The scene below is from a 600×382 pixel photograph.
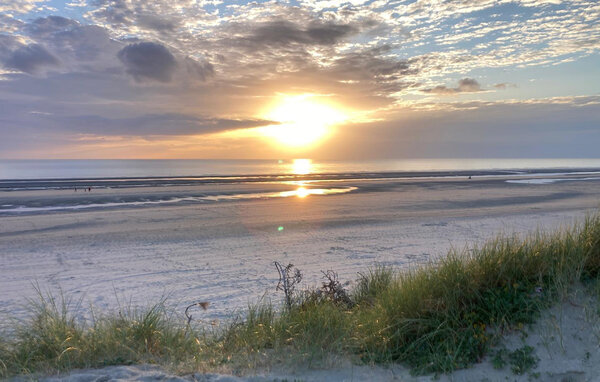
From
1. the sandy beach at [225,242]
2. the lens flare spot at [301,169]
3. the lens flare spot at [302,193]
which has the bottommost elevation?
the sandy beach at [225,242]

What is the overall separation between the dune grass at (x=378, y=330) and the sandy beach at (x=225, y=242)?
1.98 meters

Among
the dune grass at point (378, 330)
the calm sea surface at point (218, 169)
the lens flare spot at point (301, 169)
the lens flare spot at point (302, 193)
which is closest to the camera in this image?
the dune grass at point (378, 330)

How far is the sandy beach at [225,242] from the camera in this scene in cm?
876

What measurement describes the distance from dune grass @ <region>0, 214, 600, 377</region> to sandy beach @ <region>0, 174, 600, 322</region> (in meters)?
1.98

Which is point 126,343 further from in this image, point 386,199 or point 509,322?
point 386,199

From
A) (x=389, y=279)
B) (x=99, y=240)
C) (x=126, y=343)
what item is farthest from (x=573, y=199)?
(x=126, y=343)

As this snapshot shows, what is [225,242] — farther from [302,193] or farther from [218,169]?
[218,169]

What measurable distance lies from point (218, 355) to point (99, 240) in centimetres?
1078

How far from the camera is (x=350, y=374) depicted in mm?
4465

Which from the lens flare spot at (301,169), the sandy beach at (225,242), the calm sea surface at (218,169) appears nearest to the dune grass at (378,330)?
the sandy beach at (225,242)

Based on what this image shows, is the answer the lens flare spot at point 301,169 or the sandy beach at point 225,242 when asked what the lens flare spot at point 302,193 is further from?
the lens flare spot at point 301,169

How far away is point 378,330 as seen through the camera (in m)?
4.95

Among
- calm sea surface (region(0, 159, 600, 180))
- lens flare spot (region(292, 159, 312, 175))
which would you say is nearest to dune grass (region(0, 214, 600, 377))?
calm sea surface (region(0, 159, 600, 180))

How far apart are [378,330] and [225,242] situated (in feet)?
30.6
